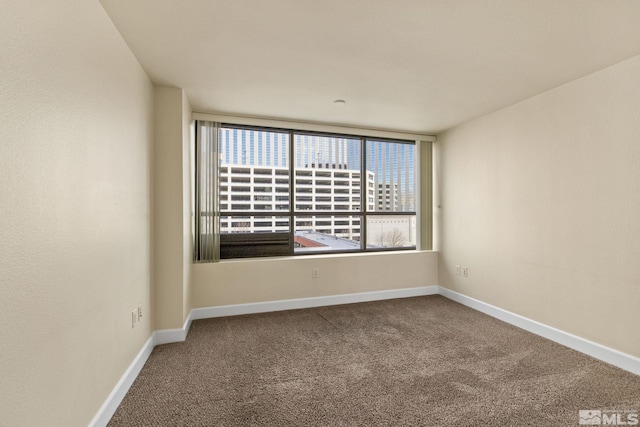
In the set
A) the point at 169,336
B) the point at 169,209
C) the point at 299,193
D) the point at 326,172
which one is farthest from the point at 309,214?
the point at 169,336

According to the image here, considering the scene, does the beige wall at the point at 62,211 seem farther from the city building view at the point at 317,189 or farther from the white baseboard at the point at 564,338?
the white baseboard at the point at 564,338

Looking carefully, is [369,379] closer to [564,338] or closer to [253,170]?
[564,338]

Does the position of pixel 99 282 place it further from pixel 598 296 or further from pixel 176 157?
pixel 598 296

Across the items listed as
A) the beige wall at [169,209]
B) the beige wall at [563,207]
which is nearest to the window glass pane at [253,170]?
the beige wall at [169,209]

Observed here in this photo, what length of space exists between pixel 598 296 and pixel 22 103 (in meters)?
3.91

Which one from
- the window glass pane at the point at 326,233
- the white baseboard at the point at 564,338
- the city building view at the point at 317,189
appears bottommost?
the white baseboard at the point at 564,338

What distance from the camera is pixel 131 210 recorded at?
2199 mm

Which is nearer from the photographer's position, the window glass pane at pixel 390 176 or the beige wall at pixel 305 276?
the beige wall at pixel 305 276

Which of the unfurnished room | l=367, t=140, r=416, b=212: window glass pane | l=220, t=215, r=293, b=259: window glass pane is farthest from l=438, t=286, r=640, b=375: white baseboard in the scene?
l=220, t=215, r=293, b=259: window glass pane

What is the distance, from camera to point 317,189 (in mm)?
4160

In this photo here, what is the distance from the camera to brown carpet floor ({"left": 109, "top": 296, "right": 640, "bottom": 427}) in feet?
5.98

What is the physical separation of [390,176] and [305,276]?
78.5 inches

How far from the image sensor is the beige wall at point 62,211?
1062 mm

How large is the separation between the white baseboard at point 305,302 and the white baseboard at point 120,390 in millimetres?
906
